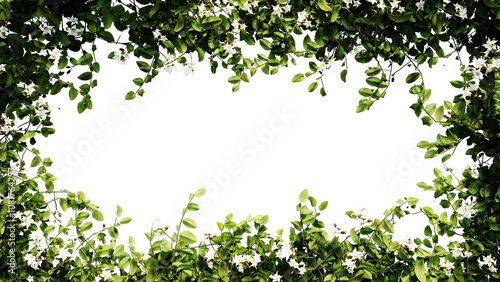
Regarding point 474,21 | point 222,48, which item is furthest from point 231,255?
point 474,21

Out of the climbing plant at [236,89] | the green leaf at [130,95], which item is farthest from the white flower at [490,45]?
the green leaf at [130,95]

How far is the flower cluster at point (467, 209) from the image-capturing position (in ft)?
7.67

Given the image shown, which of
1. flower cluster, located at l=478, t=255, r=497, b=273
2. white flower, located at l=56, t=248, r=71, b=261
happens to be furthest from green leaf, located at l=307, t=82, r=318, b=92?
white flower, located at l=56, t=248, r=71, b=261

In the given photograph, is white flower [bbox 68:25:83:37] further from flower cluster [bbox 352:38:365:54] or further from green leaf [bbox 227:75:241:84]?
flower cluster [bbox 352:38:365:54]

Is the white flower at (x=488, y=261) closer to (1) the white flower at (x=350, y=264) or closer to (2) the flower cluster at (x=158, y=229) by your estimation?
(1) the white flower at (x=350, y=264)

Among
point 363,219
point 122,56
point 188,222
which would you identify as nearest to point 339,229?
point 363,219

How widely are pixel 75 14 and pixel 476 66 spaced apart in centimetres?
227

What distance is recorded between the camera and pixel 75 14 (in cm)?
254

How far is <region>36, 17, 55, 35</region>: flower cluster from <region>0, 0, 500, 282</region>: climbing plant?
0.4 inches

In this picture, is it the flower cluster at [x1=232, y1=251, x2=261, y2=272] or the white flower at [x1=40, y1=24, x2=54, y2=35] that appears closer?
the flower cluster at [x1=232, y1=251, x2=261, y2=272]

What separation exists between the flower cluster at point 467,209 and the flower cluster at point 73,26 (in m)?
2.36

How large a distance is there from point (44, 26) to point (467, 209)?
2573mm

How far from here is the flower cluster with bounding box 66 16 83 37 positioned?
249 cm

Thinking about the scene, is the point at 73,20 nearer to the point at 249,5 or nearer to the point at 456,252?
the point at 249,5
